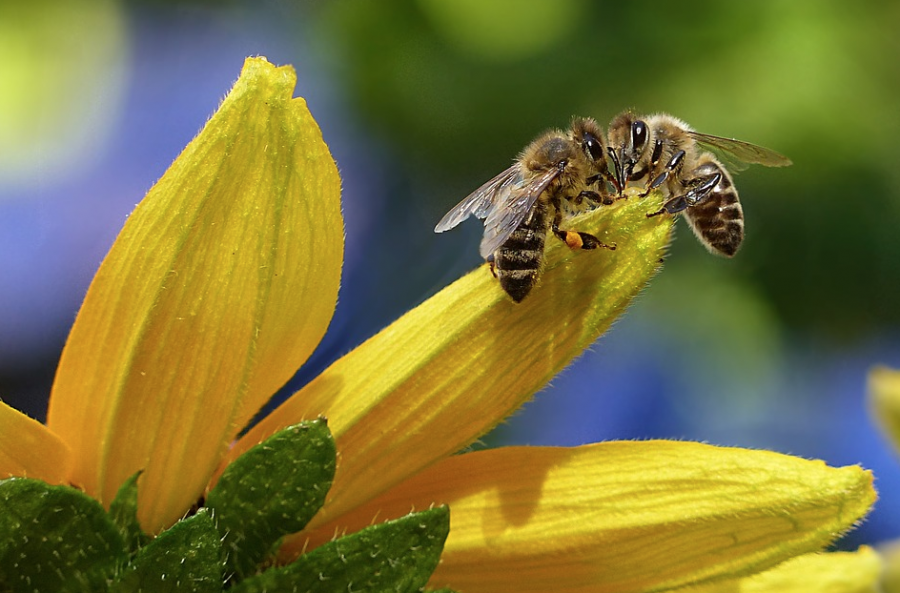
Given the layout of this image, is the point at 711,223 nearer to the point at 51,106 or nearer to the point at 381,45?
the point at 381,45

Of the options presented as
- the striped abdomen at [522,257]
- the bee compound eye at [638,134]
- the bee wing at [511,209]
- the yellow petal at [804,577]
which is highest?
the bee compound eye at [638,134]

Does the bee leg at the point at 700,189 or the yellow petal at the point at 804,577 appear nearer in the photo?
the yellow petal at the point at 804,577

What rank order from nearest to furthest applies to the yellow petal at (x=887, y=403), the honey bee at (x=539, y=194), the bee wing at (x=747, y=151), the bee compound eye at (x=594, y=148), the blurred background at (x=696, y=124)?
the yellow petal at (x=887, y=403)
the honey bee at (x=539, y=194)
the bee compound eye at (x=594, y=148)
the bee wing at (x=747, y=151)
the blurred background at (x=696, y=124)

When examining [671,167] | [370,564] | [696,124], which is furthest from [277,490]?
[696,124]

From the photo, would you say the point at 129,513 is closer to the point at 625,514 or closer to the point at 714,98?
the point at 625,514

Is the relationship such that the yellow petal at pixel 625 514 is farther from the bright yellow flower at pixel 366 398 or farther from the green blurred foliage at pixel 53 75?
the green blurred foliage at pixel 53 75

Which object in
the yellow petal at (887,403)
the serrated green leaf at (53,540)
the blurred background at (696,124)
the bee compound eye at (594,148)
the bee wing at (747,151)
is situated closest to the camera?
the yellow petal at (887,403)

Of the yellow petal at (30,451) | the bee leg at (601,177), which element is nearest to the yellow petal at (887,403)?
the yellow petal at (30,451)
